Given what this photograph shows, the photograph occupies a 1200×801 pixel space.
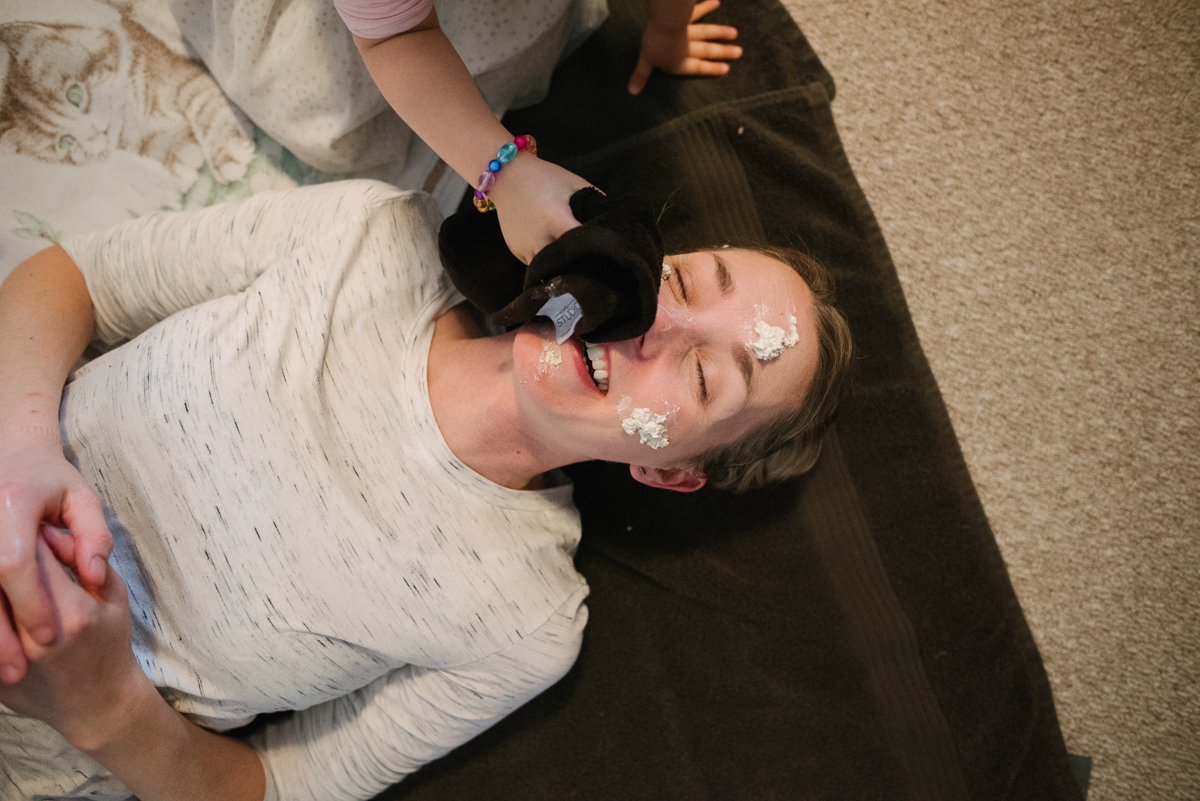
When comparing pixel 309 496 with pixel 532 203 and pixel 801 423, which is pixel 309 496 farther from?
pixel 801 423

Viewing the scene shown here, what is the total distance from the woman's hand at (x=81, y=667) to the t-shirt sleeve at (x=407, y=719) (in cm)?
32

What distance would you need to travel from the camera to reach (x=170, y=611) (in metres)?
0.96

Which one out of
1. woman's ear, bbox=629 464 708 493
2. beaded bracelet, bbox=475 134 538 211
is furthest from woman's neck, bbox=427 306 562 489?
beaded bracelet, bbox=475 134 538 211

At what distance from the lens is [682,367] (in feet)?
2.82

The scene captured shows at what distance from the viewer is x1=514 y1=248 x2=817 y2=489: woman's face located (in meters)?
0.85

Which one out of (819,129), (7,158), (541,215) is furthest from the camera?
(819,129)

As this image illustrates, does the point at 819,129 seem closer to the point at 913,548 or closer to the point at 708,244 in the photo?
the point at 708,244

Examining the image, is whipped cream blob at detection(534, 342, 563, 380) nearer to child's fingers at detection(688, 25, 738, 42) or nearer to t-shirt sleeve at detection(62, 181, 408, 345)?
t-shirt sleeve at detection(62, 181, 408, 345)

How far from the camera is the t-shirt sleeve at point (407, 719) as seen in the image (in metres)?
1.04

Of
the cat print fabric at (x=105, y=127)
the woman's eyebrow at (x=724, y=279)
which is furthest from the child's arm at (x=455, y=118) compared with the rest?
the cat print fabric at (x=105, y=127)

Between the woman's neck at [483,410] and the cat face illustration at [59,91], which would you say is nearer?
the woman's neck at [483,410]

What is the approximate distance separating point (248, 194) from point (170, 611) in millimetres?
750

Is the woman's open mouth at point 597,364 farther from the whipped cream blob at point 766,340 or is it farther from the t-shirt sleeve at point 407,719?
the t-shirt sleeve at point 407,719

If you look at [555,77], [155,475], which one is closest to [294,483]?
[155,475]
